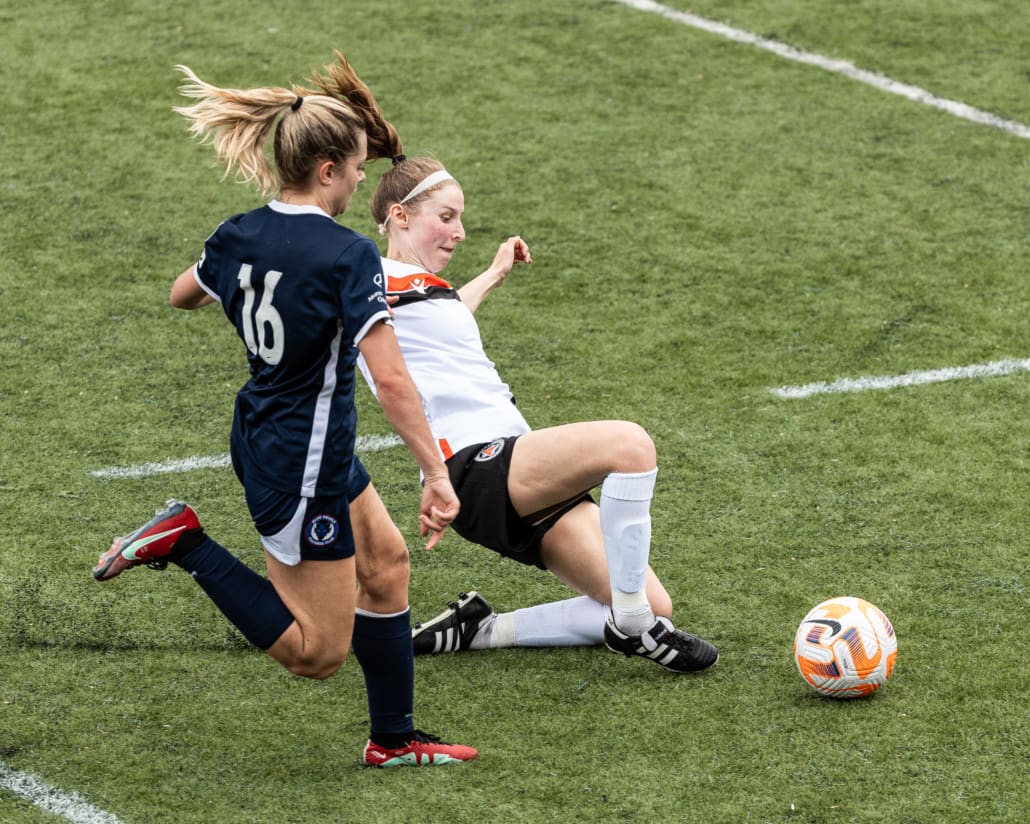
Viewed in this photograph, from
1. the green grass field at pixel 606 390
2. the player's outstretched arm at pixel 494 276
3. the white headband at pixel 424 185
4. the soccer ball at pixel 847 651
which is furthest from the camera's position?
the player's outstretched arm at pixel 494 276

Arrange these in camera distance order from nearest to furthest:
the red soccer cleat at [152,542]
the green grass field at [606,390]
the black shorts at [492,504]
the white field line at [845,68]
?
1. the red soccer cleat at [152,542]
2. the green grass field at [606,390]
3. the black shorts at [492,504]
4. the white field line at [845,68]

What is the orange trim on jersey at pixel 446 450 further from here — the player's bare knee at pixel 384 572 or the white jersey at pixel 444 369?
the player's bare knee at pixel 384 572

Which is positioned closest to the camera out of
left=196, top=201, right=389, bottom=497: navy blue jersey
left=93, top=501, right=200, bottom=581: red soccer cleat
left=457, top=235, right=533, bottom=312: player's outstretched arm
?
left=196, top=201, right=389, bottom=497: navy blue jersey

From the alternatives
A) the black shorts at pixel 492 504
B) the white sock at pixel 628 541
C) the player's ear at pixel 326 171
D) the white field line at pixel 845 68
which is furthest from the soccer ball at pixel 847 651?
the white field line at pixel 845 68

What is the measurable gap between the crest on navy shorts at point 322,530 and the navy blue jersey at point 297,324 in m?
0.07

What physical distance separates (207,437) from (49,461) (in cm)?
66

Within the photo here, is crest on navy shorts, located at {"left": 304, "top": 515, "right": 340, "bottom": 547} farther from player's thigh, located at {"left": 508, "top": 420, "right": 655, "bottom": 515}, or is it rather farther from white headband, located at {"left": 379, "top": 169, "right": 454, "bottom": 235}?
white headband, located at {"left": 379, "top": 169, "right": 454, "bottom": 235}

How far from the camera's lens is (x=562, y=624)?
196 inches

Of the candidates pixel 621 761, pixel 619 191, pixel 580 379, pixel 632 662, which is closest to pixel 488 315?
pixel 580 379

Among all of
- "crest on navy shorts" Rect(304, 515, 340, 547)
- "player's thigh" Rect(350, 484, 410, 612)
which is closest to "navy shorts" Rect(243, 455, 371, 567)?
"crest on navy shorts" Rect(304, 515, 340, 547)

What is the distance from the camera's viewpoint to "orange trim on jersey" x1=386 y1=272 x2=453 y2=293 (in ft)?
15.8

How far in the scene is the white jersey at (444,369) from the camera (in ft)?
15.7

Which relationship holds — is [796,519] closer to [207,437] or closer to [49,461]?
[207,437]

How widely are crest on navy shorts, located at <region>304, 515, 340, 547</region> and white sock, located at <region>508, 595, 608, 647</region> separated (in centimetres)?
114
